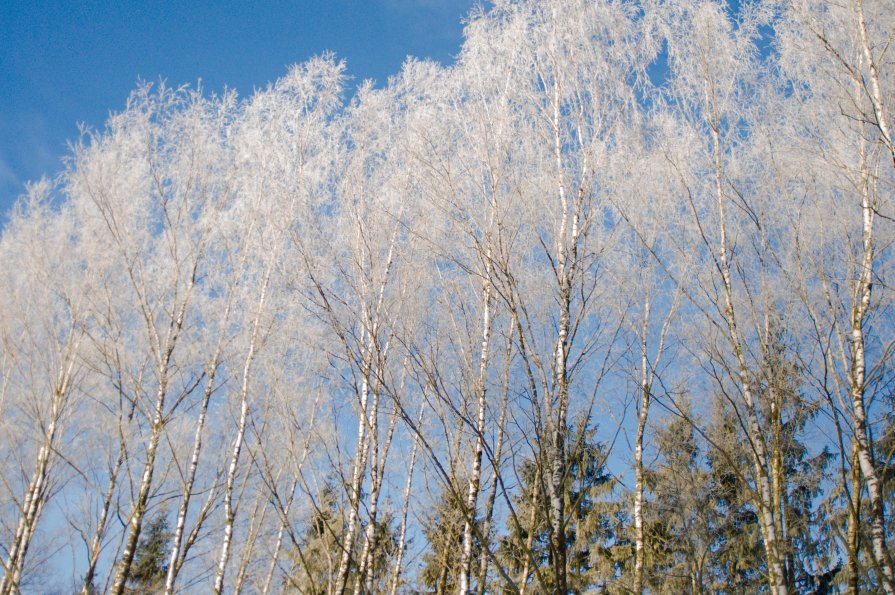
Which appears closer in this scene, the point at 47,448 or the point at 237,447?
the point at 237,447

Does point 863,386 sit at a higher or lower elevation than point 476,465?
higher

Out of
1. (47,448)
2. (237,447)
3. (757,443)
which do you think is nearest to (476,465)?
(757,443)

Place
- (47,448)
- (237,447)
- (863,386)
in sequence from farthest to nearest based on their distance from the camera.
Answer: (47,448) < (237,447) < (863,386)

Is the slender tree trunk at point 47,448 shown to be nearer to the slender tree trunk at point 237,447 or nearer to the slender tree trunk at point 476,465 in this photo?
the slender tree trunk at point 237,447

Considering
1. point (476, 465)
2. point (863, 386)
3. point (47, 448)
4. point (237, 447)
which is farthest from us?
point (47, 448)

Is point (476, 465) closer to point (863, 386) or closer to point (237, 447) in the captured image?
point (237, 447)

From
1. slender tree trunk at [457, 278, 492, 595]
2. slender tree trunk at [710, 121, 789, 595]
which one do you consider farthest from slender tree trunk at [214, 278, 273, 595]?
slender tree trunk at [710, 121, 789, 595]

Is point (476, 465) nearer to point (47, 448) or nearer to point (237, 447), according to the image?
point (237, 447)

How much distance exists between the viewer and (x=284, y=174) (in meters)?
9.27

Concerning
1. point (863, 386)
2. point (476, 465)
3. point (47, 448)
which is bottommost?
point (476, 465)

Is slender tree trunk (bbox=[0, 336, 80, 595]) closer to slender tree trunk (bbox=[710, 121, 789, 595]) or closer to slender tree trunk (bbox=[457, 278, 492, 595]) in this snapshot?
slender tree trunk (bbox=[457, 278, 492, 595])

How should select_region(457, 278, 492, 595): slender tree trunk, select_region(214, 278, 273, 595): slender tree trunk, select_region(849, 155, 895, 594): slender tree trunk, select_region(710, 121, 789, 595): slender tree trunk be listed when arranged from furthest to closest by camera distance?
1. select_region(214, 278, 273, 595): slender tree trunk
2. select_region(457, 278, 492, 595): slender tree trunk
3. select_region(710, 121, 789, 595): slender tree trunk
4. select_region(849, 155, 895, 594): slender tree trunk

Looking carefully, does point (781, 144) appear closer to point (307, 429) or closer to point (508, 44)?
point (508, 44)

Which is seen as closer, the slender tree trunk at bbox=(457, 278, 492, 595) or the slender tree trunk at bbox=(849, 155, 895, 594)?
the slender tree trunk at bbox=(849, 155, 895, 594)
